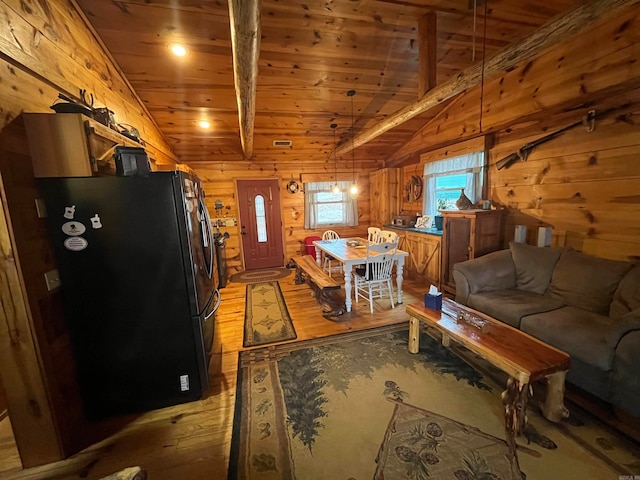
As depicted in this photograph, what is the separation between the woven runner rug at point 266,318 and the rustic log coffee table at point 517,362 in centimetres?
174

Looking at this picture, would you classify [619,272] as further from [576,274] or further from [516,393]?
[516,393]

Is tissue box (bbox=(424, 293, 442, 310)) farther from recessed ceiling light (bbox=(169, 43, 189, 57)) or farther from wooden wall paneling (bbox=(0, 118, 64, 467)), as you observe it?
recessed ceiling light (bbox=(169, 43, 189, 57))

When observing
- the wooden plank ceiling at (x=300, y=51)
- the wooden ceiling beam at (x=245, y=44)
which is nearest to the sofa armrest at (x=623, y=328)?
the wooden plank ceiling at (x=300, y=51)

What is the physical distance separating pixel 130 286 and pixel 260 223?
406cm

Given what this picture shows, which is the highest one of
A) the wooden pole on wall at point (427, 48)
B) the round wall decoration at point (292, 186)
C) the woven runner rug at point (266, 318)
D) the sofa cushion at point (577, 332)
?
the wooden pole on wall at point (427, 48)

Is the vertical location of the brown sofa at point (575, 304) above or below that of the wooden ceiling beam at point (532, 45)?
below

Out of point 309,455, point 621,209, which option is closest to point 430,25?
point 621,209

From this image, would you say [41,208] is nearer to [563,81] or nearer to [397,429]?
[397,429]

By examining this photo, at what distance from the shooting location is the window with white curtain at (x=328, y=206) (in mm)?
5930

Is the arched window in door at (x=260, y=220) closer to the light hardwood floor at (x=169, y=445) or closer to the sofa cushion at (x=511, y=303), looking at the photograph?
the light hardwood floor at (x=169, y=445)

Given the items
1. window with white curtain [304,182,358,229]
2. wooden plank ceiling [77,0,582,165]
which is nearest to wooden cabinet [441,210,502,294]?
wooden plank ceiling [77,0,582,165]

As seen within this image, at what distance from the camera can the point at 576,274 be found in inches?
93.7

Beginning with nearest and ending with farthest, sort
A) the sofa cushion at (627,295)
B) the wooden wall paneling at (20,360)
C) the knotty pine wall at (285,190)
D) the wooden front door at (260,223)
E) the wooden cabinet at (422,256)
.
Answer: the wooden wall paneling at (20,360)
the sofa cushion at (627,295)
the wooden cabinet at (422,256)
the knotty pine wall at (285,190)
the wooden front door at (260,223)

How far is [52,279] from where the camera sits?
163cm
